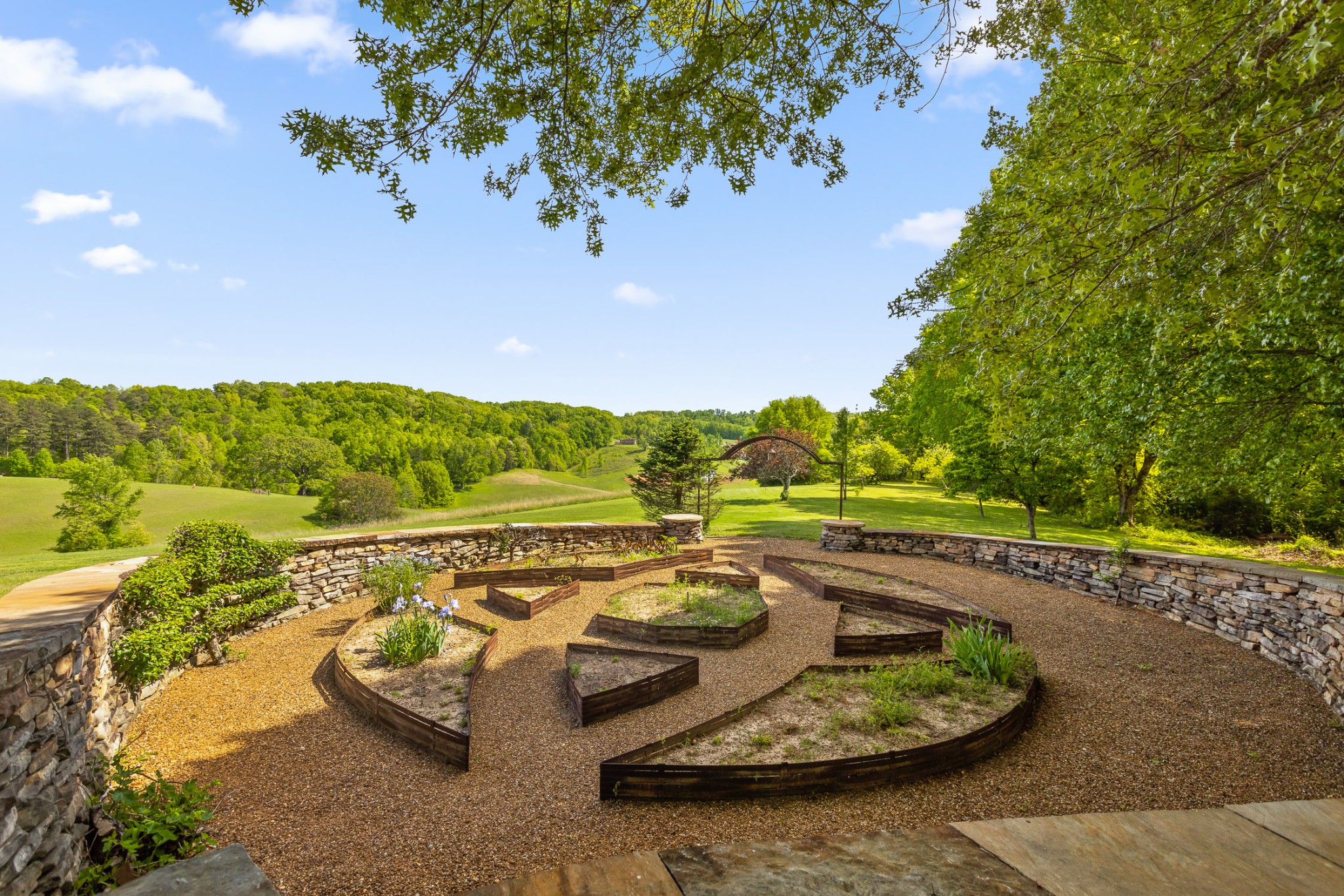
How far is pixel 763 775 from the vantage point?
12.3 ft

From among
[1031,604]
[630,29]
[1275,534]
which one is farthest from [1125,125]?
[1275,534]

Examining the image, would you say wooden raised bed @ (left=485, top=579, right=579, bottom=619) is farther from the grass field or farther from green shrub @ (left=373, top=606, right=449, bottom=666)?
the grass field

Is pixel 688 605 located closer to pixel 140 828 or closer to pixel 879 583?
pixel 879 583

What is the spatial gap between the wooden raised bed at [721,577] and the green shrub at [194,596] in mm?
5750

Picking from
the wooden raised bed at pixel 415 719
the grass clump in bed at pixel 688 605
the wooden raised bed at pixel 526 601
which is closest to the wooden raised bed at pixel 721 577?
the grass clump in bed at pixel 688 605

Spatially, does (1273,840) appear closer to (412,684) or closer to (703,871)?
(703,871)

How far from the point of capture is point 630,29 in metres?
4.69

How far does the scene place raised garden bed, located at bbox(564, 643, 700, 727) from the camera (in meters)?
4.99

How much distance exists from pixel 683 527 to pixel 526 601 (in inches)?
199

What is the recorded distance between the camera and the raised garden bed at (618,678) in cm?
499

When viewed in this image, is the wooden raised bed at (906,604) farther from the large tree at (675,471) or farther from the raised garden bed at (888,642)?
the large tree at (675,471)

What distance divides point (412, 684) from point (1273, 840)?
19.9 ft

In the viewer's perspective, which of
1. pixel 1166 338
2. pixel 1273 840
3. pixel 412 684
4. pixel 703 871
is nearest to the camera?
pixel 703 871

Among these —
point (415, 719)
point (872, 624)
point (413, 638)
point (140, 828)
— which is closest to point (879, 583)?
point (872, 624)
